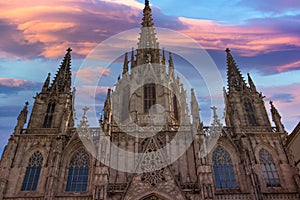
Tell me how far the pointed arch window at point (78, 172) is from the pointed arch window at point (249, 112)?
16830 mm

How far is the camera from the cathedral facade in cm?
2108

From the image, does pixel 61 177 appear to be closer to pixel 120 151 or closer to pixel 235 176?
pixel 120 151

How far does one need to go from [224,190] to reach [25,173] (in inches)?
669

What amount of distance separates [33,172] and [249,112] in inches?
870

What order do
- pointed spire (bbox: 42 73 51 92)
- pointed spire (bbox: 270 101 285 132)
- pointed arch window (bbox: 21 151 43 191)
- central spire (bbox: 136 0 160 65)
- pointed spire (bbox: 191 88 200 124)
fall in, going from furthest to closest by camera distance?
central spire (bbox: 136 0 160 65)
pointed spire (bbox: 42 73 51 92)
pointed spire (bbox: 270 101 285 132)
pointed spire (bbox: 191 88 200 124)
pointed arch window (bbox: 21 151 43 191)

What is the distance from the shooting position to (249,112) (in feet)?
94.7

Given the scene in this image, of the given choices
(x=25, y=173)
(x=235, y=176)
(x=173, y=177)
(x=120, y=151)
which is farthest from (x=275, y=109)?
(x=25, y=173)

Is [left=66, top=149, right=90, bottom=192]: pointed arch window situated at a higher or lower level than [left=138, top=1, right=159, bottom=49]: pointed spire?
lower

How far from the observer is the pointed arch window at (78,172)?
22.6 m

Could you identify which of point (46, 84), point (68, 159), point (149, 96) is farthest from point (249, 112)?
point (46, 84)

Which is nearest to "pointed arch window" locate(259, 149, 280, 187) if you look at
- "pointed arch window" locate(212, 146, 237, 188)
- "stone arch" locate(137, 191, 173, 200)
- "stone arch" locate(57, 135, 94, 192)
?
"pointed arch window" locate(212, 146, 237, 188)

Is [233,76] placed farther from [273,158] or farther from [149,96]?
[273,158]

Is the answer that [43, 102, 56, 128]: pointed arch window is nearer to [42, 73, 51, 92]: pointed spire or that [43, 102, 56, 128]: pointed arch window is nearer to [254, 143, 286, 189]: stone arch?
[42, 73, 51, 92]: pointed spire

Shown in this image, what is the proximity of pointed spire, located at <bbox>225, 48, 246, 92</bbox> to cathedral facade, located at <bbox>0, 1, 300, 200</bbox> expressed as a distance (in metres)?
1.80
